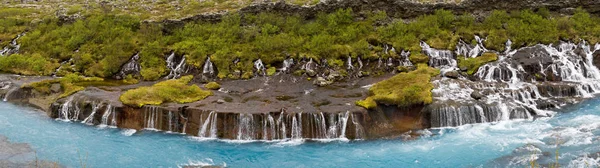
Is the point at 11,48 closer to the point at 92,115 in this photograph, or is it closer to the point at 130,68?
the point at 130,68

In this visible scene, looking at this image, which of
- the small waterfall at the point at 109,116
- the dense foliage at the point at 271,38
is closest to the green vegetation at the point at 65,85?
the dense foliage at the point at 271,38

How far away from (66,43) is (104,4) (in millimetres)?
12466

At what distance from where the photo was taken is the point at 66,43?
43.2m

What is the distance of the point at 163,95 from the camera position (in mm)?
29938

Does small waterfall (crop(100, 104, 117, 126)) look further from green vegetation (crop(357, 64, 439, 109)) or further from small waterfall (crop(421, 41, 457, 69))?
small waterfall (crop(421, 41, 457, 69))

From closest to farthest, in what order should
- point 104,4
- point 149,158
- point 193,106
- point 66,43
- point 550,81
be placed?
point 149,158 < point 193,106 < point 550,81 < point 66,43 < point 104,4

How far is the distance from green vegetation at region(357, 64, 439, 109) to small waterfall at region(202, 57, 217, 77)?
1237cm

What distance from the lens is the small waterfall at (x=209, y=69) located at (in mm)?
36562

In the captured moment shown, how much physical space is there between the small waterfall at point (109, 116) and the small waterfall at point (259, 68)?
10.9 m

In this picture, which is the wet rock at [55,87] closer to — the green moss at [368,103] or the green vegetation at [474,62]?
the green moss at [368,103]

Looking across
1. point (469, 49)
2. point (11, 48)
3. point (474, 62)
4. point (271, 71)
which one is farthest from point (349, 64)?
point (11, 48)

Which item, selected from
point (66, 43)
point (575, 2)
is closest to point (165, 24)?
point (66, 43)

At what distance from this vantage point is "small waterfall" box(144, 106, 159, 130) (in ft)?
93.4

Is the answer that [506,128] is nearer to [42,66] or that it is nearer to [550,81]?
[550,81]
